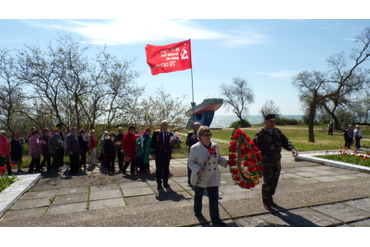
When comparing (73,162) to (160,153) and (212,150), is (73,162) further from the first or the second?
(212,150)

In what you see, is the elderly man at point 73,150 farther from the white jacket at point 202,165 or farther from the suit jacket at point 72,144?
the white jacket at point 202,165

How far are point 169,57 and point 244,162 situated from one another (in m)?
6.20

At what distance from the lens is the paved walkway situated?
13.0 feet

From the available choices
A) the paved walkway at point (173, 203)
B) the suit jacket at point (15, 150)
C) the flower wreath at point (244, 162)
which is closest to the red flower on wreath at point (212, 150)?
the flower wreath at point (244, 162)

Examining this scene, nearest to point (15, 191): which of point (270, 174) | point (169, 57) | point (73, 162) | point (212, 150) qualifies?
point (73, 162)

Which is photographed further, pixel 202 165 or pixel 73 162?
pixel 73 162

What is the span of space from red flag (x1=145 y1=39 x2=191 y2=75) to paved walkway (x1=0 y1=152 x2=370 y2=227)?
4.00 metres

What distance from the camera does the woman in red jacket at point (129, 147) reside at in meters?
8.61

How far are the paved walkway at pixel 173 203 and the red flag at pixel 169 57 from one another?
4003mm

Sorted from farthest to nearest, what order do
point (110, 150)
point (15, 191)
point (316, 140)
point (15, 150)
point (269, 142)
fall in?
point (316, 140), point (110, 150), point (15, 150), point (15, 191), point (269, 142)

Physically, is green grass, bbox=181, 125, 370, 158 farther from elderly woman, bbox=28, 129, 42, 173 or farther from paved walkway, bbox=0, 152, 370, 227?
elderly woman, bbox=28, 129, 42, 173

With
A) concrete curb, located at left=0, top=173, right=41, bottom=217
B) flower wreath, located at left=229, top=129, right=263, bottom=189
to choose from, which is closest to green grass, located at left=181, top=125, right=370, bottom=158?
concrete curb, located at left=0, top=173, right=41, bottom=217

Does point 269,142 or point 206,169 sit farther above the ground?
point 269,142

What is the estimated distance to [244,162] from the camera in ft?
13.4
